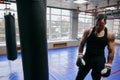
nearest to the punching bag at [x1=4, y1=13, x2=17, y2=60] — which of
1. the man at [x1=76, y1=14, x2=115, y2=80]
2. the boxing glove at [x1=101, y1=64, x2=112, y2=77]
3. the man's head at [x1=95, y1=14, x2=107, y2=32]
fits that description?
the man at [x1=76, y1=14, x2=115, y2=80]

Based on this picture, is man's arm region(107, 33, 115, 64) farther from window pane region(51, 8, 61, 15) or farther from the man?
window pane region(51, 8, 61, 15)

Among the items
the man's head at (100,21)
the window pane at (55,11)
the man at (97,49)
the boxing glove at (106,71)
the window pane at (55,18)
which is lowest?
the boxing glove at (106,71)

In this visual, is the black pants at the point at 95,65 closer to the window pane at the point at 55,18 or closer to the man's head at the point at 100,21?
the man's head at the point at 100,21

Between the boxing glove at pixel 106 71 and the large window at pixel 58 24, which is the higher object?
the large window at pixel 58 24

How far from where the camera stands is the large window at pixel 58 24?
9.43 meters

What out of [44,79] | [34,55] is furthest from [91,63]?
[34,55]

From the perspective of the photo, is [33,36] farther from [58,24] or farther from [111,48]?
[58,24]

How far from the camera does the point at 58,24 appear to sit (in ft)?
32.6

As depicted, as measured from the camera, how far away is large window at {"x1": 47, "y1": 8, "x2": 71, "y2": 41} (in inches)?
371

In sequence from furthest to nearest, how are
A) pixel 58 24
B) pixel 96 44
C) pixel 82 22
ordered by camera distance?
pixel 82 22, pixel 58 24, pixel 96 44

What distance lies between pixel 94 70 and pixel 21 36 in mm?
1435

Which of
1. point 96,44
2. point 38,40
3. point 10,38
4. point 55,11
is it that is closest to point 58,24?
point 55,11

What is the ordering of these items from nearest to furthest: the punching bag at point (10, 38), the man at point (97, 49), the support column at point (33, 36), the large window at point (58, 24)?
the support column at point (33, 36) < the man at point (97, 49) < the punching bag at point (10, 38) < the large window at point (58, 24)

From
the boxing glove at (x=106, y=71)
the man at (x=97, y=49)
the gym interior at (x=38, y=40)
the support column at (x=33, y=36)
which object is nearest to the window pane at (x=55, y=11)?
the gym interior at (x=38, y=40)
